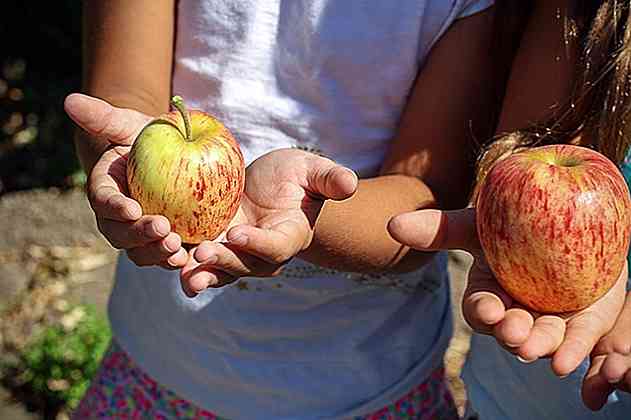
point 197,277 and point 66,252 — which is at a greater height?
point 197,277

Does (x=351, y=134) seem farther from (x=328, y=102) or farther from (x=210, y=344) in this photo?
(x=210, y=344)

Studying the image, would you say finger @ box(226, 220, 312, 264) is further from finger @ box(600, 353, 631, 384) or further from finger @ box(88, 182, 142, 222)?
finger @ box(600, 353, 631, 384)

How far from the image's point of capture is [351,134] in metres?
1.81

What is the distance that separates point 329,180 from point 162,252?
0.25 meters

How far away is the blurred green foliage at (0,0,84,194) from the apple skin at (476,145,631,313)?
2426mm

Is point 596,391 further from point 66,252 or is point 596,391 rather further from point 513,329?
point 66,252

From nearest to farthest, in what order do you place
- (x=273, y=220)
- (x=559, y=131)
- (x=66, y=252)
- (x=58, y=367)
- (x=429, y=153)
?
(x=273, y=220) < (x=559, y=131) < (x=429, y=153) < (x=58, y=367) < (x=66, y=252)

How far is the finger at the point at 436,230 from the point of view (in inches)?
55.7

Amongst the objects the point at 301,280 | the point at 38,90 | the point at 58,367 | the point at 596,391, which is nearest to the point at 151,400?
the point at 301,280

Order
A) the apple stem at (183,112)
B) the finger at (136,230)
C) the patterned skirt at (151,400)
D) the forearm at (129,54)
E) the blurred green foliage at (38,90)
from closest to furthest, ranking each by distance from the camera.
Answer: the finger at (136,230) → the apple stem at (183,112) → the forearm at (129,54) → the patterned skirt at (151,400) → the blurred green foliage at (38,90)

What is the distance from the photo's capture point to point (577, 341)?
1327mm

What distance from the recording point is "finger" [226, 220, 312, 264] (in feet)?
4.56

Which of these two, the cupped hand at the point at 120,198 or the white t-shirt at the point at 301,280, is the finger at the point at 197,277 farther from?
the white t-shirt at the point at 301,280

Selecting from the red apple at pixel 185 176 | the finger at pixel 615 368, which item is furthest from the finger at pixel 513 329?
the red apple at pixel 185 176
